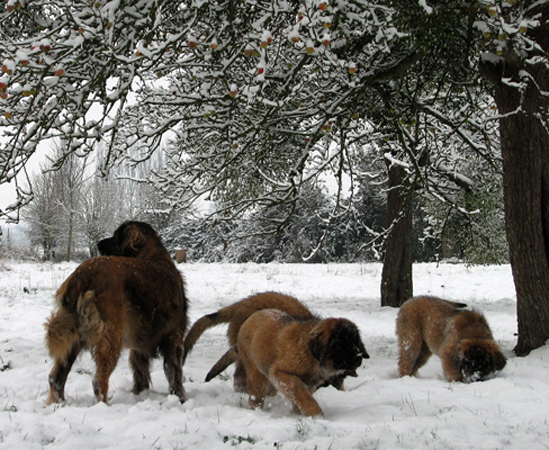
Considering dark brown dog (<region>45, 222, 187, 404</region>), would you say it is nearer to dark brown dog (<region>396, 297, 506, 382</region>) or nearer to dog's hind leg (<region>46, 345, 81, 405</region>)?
dog's hind leg (<region>46, 345, 81, 405</region>)

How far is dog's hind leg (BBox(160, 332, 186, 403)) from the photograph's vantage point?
4.46 m

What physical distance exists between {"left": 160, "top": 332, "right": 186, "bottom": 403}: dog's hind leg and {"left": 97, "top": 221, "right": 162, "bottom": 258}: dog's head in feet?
3.24

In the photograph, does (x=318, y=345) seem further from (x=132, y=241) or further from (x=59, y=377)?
(x=132, y=241)

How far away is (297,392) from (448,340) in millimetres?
2357

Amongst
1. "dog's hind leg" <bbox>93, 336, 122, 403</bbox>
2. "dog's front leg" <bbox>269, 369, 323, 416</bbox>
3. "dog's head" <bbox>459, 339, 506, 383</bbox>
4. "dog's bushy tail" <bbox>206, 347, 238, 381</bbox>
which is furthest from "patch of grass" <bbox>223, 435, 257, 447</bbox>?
"dog's head" <bbox>459, 339, 506, 383</bbox>

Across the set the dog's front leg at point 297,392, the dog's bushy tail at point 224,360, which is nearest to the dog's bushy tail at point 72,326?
the dog's bushy tail at point 224,360

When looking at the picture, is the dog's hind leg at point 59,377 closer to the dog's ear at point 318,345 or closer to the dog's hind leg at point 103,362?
the dog's hind leg at point 103,362

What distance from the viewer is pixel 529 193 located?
5.57m

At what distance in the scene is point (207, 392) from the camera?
468 cm

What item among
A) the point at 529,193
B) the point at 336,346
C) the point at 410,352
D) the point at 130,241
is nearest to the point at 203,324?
the point at 130,241

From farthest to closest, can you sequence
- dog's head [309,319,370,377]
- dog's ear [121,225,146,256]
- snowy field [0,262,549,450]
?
dog's ear [121,225,146,256], dog's head [309,319,370,377], snowy field [0,262,549,450]

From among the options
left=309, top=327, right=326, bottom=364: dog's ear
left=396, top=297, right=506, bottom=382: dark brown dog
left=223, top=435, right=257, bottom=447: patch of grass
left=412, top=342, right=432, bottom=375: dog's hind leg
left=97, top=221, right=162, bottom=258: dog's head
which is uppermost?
left=97, top=221, right=162, bottom=258: dog's head

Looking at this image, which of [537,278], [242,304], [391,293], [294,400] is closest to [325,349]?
[294,400]

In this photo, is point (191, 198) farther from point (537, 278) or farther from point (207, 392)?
point (537, 278)
